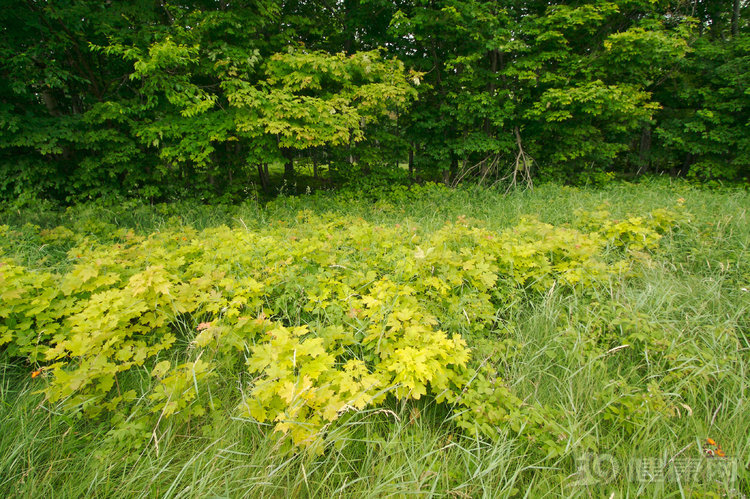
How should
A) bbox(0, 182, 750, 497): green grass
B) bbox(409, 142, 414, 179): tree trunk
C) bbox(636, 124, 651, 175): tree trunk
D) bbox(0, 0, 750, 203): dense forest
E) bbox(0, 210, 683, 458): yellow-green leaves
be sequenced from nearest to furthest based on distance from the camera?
bbox(0, 182, 750, 497): green grass
bbox(0, 210, 683, 458): yellow-green leaves
bbox(0, 0, 750, 203): dense forest
bbox(409, 142, 414, 179): tree trunk
bbox(636, 124, 651, 175): tree trunk

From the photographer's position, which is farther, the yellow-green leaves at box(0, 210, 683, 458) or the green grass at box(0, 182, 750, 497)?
the yellow-green leaves at box(0, 210, 683, 458)

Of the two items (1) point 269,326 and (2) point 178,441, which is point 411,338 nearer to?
(1) point 269,326

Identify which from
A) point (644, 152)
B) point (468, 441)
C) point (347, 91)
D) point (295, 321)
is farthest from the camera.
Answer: point (644, 152)

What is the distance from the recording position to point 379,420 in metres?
1.76

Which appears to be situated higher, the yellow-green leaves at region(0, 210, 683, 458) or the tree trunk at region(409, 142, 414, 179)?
the tree trunk at region(409, 142, 414, 179)

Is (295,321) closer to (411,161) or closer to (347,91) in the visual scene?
(347,91)

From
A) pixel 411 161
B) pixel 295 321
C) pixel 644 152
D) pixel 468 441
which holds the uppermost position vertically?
pixel 644 152

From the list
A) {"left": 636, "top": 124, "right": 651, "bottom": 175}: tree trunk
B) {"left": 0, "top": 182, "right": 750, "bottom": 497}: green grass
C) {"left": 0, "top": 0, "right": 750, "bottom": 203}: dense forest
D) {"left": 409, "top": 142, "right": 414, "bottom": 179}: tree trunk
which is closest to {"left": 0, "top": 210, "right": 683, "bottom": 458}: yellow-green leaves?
{"left": 0, "top": 182, "right": 750, "bottom": 497}: green grass

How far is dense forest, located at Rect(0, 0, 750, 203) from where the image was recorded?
528 cm

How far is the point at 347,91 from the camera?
21.9ft

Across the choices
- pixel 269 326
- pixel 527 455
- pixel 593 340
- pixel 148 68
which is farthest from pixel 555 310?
pixel 148 68

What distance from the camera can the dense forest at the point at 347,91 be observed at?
208 inches

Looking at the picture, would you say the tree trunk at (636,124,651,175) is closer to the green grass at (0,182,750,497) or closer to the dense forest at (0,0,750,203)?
the dense forest at (0,0,750,203)

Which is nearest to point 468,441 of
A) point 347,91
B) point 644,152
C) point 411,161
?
point 347,91
